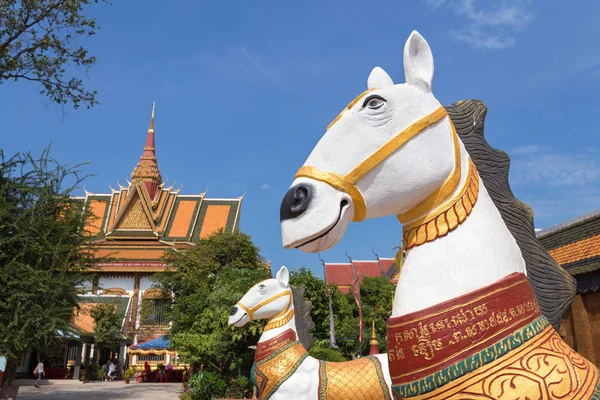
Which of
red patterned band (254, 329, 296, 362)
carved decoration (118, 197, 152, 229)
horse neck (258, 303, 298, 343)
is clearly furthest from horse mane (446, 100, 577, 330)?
carved decoration (118, 197, 152, 229)

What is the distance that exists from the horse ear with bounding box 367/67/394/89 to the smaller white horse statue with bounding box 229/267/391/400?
3.74 m

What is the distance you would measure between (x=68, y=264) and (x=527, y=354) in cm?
1082

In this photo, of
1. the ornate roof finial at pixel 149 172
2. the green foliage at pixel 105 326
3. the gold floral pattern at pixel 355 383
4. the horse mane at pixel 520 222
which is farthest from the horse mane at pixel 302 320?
the ornate roof finial at pixel 149 172

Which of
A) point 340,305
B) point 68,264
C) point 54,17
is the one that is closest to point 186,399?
point 68,264

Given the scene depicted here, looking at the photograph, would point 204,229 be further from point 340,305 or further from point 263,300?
point 263,300

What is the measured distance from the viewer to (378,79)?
179 centimetres

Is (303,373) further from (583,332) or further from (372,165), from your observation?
(583,332)

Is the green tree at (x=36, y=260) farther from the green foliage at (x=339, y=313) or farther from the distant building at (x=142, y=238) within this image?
the distant building at (x=142, y=238)

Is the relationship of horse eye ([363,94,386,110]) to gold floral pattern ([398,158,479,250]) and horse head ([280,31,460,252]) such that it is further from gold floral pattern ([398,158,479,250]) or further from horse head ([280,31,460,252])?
gold floral pattern ([398,158,479,250])

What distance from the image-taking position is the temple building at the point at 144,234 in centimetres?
2500

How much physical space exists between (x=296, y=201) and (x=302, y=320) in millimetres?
4671

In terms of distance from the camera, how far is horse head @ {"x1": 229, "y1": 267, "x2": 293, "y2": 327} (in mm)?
5727

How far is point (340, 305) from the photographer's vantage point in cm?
1638

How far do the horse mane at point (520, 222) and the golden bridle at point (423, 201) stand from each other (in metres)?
0.22
